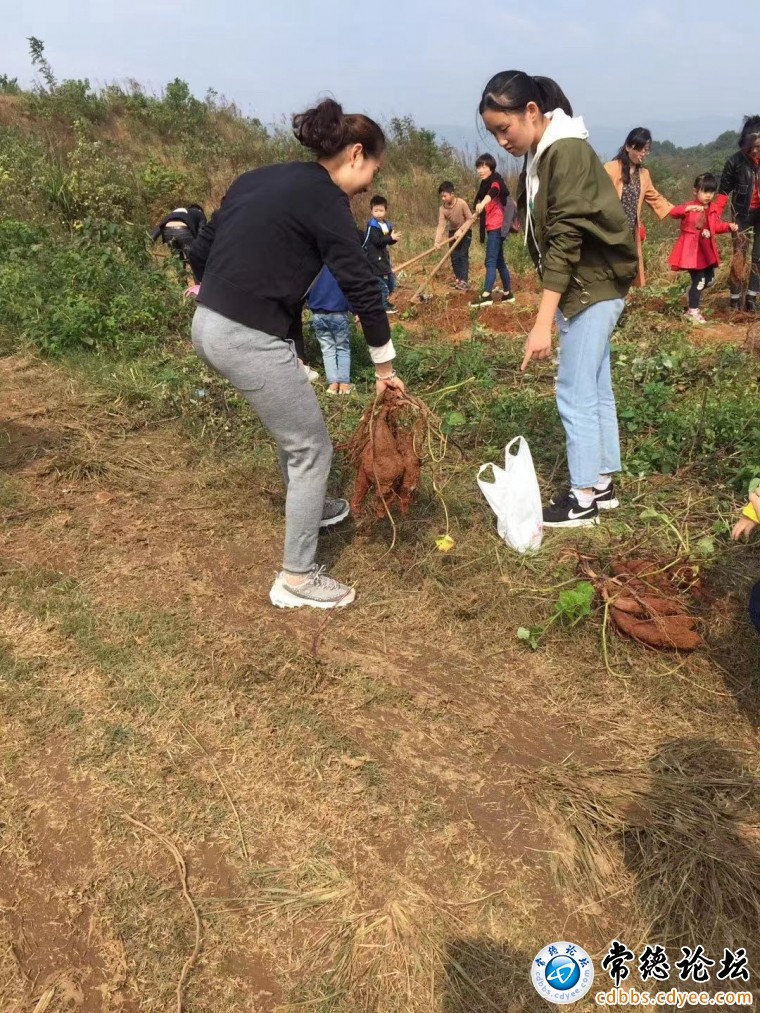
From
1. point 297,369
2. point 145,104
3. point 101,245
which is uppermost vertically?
point 145,104

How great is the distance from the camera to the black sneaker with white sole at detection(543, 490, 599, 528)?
332 cm

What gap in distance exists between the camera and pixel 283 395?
251 centimetres

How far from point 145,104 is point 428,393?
13923 mm

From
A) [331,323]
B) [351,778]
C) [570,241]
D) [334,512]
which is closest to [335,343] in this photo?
[331,323]

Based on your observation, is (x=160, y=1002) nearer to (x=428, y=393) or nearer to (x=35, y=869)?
(x=35, y=869)

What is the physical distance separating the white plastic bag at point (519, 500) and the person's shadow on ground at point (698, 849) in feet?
3.82

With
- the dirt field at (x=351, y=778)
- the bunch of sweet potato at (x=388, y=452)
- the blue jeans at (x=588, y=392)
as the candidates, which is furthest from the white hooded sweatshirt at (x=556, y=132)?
the dirt field at (x=351, y=778)

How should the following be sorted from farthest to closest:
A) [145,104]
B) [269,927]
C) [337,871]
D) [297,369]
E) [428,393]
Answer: [145,104] → [428,393] → [297,369] → [337,871] → [269,927]

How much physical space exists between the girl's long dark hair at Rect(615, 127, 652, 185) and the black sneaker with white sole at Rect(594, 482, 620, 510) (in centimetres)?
442

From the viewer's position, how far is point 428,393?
4.73 metres

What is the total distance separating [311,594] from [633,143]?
569 centimetres

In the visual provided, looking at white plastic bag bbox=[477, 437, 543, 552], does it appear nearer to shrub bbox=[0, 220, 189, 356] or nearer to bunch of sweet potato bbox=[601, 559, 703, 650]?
bunch of sweet potato bbox=[601, 559, 703, 650]

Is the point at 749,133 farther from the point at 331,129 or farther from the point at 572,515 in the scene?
the point at 331,129

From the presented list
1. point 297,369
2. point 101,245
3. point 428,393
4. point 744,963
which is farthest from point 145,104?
point 744,963
